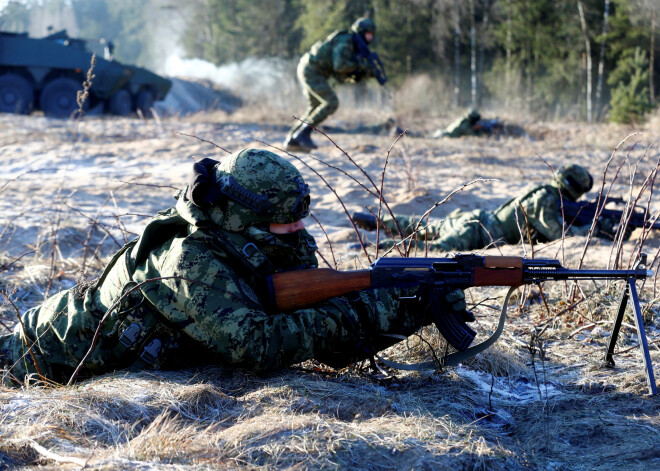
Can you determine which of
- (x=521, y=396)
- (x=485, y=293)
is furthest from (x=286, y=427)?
(x=485, y=293)

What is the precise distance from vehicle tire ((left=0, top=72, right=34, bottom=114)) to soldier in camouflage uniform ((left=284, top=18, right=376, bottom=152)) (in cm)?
858

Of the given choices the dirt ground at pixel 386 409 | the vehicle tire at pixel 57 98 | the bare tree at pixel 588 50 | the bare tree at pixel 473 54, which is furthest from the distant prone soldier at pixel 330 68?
the bare tree at pixel 473 54

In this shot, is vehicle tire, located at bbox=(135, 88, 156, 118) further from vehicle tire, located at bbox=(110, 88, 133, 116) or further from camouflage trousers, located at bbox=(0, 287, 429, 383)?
camouflage trousers, located at bbox=(0, 287, 429, 383)

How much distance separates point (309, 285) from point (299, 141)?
7632 mm

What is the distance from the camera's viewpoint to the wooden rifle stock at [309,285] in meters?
2.49

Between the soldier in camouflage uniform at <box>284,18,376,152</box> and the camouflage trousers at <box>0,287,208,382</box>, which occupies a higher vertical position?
the soldier in camouflage uniform at <box>284,18,376,152</box>

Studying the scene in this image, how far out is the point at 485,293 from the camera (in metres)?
4.10

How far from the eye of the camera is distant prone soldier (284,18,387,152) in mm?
10109

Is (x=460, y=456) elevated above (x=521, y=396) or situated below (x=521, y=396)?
above

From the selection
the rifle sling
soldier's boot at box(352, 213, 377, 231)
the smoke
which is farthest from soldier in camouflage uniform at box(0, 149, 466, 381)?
the smoke

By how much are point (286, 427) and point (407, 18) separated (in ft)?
88.0

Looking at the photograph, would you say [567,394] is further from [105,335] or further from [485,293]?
[105,335]

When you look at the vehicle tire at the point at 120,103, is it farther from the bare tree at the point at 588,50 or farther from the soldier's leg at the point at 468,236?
the bare tree at the point at 588,50

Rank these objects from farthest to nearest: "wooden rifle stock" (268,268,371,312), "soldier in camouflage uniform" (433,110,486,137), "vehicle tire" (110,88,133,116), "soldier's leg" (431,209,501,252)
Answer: "vehicle tire" (110,88,133,116) < "soldier in camouflage uniform" (433,110,486,137) < "soldier's leg" (431,209,501,252) < "wooden rifle stock" (268,268,371,312)
